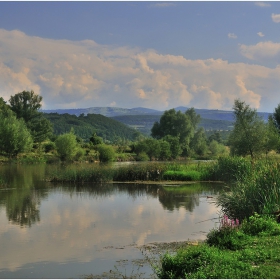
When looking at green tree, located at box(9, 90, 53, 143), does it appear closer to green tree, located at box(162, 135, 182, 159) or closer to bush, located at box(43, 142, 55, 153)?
bush, located at box(43, 142, 55, 153)

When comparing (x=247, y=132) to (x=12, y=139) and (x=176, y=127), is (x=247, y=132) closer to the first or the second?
(x=12, y=139)

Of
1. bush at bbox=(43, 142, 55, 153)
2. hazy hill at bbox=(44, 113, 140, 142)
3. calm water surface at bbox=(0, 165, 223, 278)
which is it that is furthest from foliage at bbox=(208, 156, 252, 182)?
hazy hill at bbox=(44, 113, 140, 142)

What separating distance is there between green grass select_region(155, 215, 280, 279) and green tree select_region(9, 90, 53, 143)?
206ft

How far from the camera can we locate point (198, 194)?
20.9 meters

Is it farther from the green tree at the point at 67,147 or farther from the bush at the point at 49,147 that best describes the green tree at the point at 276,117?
the bush at the point at 49,147

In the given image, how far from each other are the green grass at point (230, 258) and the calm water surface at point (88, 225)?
1.50m

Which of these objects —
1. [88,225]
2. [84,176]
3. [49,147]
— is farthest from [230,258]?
[49,147]

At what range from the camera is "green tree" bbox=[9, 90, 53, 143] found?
69500mm

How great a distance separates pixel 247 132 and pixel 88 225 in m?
29.0

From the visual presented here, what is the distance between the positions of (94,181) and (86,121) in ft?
390

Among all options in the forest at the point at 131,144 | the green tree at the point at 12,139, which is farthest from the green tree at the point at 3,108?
the green tree at the point at 12,139

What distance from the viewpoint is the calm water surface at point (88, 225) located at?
29.3 ft

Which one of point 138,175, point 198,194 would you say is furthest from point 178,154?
point 198,194

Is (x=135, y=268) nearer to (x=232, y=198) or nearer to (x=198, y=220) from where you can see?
(x=232, y=198)
